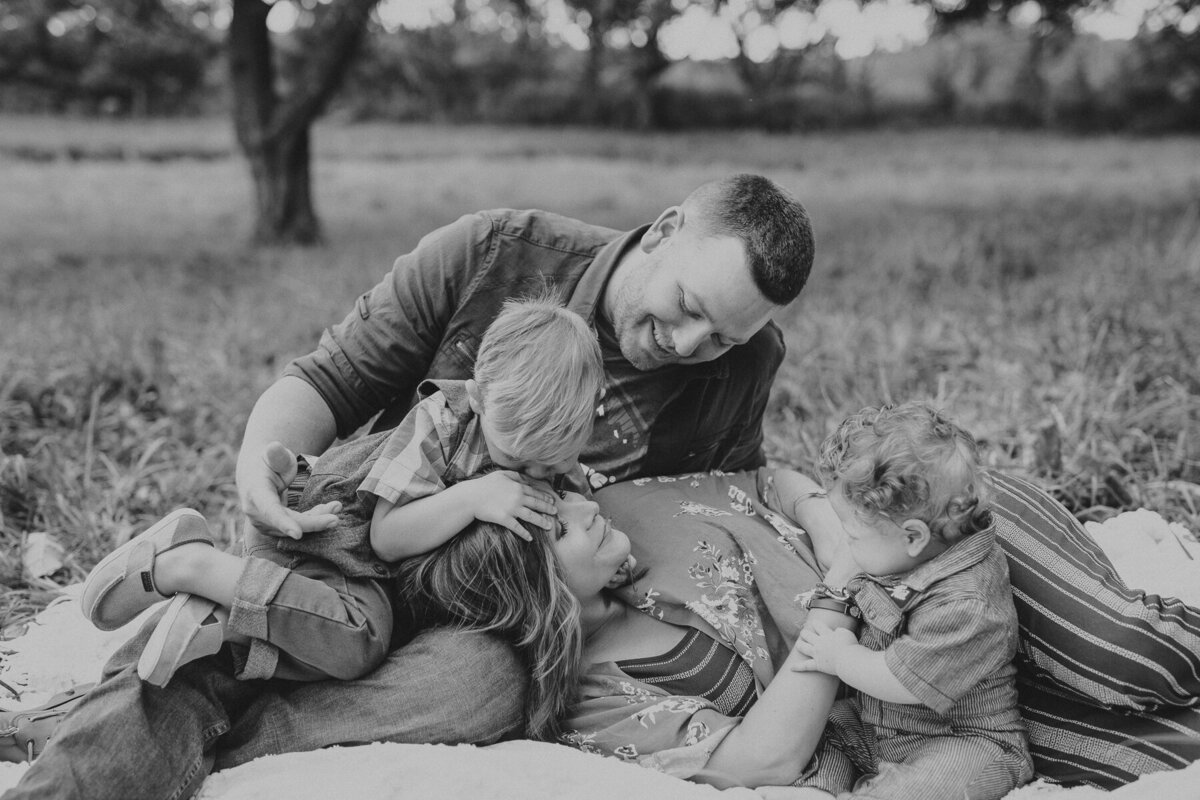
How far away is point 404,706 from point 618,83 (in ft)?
76.6

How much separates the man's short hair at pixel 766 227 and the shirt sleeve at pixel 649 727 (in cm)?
94

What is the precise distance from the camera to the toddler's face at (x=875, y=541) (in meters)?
2.02

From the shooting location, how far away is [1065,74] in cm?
2119

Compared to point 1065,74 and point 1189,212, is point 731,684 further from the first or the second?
point 1065,74

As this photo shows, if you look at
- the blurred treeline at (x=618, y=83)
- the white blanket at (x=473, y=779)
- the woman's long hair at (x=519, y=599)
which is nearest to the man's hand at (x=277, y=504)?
the woman's long hair at (x=519, y=599)

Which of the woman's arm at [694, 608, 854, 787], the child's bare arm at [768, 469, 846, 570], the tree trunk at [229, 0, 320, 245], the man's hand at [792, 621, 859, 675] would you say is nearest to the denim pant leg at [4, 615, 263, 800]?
the woman's arm at [694, 608, 854, 787]

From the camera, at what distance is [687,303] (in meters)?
2.34

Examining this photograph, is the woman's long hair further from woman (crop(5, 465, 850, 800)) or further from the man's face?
the man's face

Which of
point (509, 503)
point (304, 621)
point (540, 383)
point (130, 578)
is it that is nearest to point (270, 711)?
point (304, 621)

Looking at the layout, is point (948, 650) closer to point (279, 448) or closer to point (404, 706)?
point (404, 706)

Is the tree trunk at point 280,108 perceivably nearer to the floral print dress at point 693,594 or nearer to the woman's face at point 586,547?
the floral print dress at point 693,594

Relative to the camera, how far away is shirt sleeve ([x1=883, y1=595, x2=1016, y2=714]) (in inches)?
75.1

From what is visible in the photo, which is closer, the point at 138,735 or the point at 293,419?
the point at 138,735

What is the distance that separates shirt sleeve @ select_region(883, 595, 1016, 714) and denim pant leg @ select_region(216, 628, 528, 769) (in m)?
0.80
